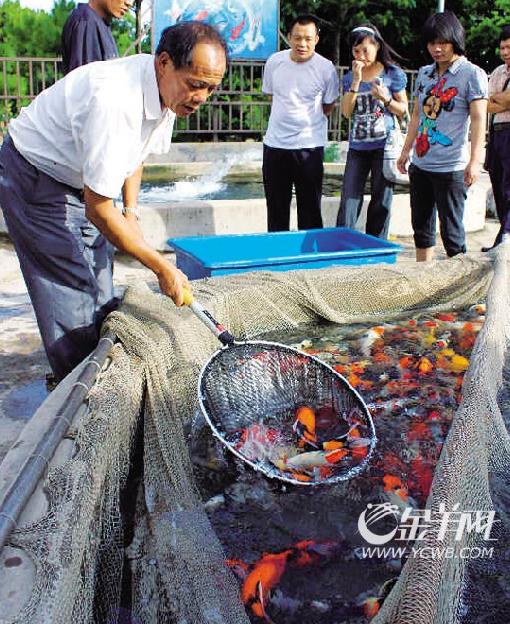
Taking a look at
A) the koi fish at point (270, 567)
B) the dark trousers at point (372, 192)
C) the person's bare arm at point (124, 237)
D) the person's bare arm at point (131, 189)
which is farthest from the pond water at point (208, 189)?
the koi fish at point (270, 567)

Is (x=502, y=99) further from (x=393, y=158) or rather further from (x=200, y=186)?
(x=200, y=186)

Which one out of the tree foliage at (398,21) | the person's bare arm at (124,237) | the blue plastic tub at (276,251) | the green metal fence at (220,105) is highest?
the tree foliage at (398,21)

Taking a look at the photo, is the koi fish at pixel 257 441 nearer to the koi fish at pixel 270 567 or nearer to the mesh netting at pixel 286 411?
the mesh netting at pixel 286 411

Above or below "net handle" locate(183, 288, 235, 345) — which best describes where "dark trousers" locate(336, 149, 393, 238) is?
above

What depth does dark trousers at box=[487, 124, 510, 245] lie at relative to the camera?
5.92m

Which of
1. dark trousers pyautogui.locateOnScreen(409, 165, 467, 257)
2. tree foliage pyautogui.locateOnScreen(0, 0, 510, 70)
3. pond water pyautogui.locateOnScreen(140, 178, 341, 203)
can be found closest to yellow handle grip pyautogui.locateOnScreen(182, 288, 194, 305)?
dark trousers pyautogui.locateOnScreen(409, 165, 467, 257)

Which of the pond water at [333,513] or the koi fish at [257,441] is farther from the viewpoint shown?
the koi fish at [257,441]

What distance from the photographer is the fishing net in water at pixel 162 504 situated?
162 centimetres

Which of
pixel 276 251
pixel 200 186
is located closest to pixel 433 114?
pixel 276 251

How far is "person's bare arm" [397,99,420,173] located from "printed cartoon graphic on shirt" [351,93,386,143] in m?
0.21

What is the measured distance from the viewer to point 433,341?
414 cm

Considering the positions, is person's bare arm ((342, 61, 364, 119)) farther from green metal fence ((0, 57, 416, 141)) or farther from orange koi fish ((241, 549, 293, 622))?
green metal fence ((0, 57, 416, 141))

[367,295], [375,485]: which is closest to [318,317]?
[367,295]

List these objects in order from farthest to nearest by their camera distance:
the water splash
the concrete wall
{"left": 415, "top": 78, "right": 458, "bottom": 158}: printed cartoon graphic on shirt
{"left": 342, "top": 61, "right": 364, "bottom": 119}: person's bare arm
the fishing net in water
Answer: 1. the water splash
2. the concrete wall
3. {"left": 342, "top": 61, "right": 364, "bottom": 119}: person's bare arm
4. {"left": 415, "top": 78, "right": 458, "bottom": 158}: printed cartoon graphic on shirt
5. the fishing net in water
